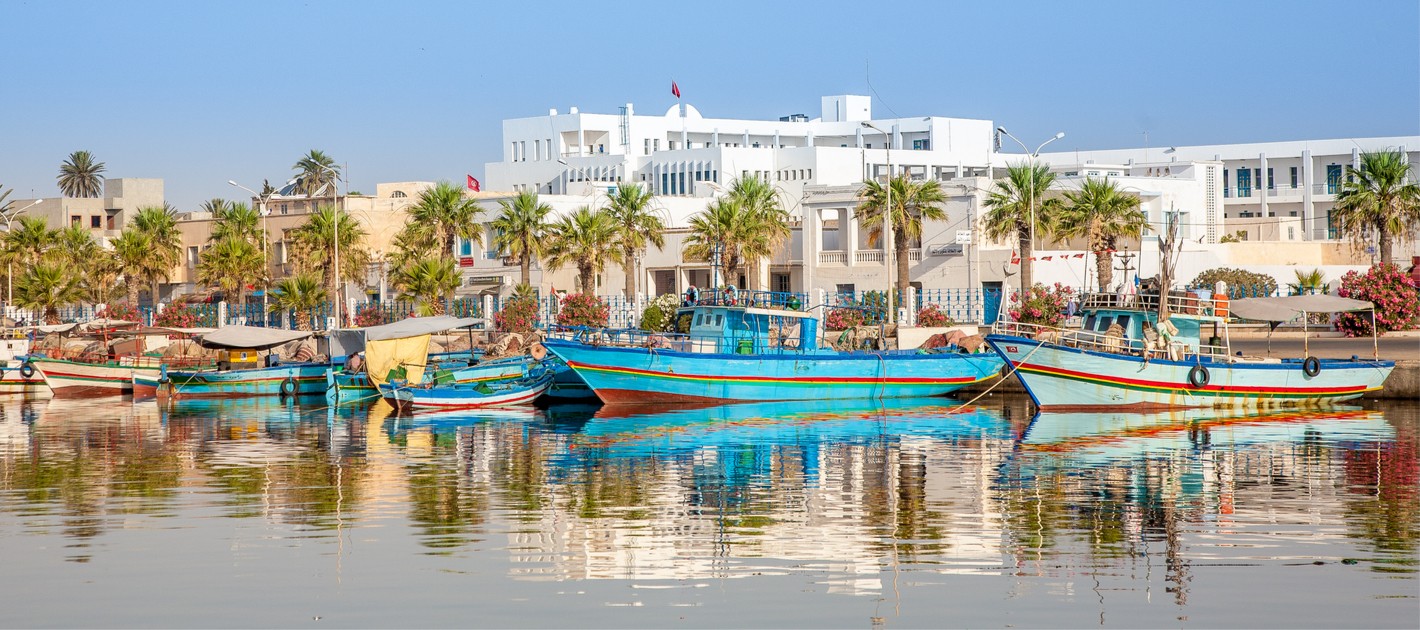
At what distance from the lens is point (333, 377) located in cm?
4447

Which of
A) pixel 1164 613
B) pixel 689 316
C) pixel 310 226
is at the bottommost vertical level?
pixel 1164 613

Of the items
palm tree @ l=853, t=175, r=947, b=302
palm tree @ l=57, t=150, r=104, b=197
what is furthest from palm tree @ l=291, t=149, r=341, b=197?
palm tree @ l=853, t=175, r=947, b=302

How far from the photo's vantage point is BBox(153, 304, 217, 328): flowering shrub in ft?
214

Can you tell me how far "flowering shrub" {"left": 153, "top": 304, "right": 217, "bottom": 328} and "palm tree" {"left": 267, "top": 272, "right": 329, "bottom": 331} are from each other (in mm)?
5713

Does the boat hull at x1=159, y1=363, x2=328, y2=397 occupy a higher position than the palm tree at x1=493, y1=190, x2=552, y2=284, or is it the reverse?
the palm tree at x1=493, y1=190, x2=552, y2=284

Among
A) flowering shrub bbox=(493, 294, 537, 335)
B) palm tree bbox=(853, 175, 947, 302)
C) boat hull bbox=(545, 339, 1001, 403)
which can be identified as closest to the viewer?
boat hull bbox=(545, 339, 1001, 403)

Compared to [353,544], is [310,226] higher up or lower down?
Result: higher up

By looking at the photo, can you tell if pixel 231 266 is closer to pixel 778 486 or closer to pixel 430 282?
pixel 430 282

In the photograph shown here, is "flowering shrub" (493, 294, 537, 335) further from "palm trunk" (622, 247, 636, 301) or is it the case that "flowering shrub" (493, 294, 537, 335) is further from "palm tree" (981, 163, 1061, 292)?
"palm tree" (981, 163, 1061, 292)

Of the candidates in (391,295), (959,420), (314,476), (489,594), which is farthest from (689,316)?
(391,295)

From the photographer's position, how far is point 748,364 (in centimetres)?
4066

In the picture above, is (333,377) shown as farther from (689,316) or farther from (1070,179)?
(1070,179)

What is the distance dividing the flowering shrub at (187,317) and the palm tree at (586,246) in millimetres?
15819

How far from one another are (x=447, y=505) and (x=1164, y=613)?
10659mm
